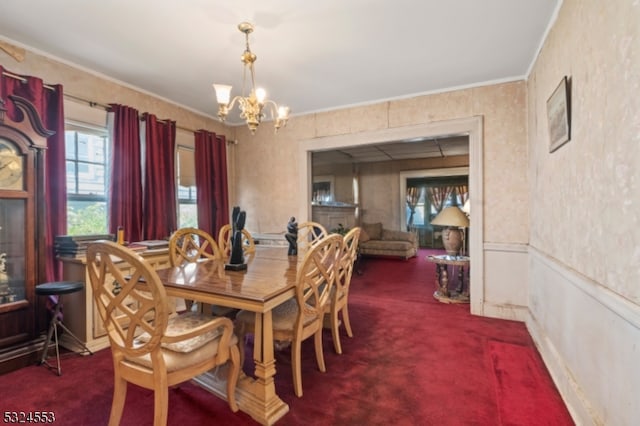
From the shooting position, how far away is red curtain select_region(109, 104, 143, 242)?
3088mm

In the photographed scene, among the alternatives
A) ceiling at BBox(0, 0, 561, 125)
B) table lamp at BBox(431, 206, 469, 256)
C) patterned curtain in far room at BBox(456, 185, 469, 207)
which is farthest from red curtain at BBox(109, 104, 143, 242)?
patterned curtain in far room at BBox(456, 185, 469, 207)

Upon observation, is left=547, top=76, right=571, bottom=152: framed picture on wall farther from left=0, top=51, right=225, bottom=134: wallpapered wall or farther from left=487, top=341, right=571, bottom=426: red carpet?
left=0, top=51, right=225, bottom=134: wallpapered wall

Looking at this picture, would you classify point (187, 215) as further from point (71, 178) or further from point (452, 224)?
point (452, 224)

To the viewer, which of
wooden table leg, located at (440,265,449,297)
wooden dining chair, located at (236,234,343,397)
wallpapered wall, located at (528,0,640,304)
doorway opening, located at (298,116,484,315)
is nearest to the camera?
wallpapered wall, located at (528,0,640,304)

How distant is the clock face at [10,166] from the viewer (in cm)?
220

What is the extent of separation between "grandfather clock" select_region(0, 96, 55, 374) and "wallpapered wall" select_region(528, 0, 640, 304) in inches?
139

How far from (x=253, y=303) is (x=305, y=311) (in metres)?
0.47

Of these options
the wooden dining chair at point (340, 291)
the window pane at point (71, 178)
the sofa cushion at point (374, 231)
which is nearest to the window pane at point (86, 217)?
the window pane at point (71, 178)

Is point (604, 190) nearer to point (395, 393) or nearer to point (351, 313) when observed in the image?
point (395, 393)

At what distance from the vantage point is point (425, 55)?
9.01 ft

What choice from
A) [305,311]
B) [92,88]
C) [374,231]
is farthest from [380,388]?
[374,231]

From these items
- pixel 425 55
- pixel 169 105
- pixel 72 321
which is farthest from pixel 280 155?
pixel 72 321

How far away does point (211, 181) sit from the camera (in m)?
4.30

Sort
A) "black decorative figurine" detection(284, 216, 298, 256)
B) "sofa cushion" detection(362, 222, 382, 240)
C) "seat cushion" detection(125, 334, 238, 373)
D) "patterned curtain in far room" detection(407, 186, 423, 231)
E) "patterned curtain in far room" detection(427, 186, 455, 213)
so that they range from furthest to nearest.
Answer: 1. "patterned curtain in far room" detection(407, 186, 423, 231)
2. "patterned curtain in far room" detection(427, 186, 455, 213)
3. "sofa cushion" detection(362, 222, 382, 240)
4. "black decorative figurine" detection(284, 216, 298, 256)
5. "seat cushion" detection(125, 334, 238, 373)
